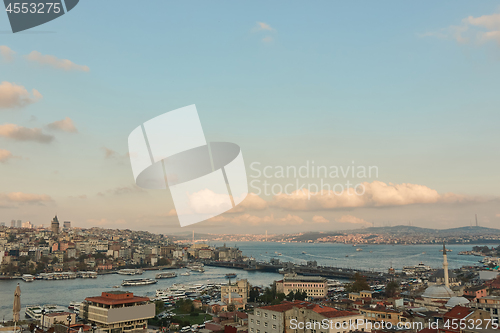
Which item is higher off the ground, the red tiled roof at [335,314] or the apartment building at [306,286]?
the red tiled roof at [335,314]

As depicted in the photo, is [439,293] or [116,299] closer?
[116,299]

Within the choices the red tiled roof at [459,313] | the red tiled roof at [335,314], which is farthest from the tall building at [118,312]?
the red tiled roof at [459,313]

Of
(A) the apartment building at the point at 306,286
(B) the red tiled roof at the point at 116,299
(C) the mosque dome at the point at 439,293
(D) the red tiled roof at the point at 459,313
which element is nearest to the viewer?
(D) the red tiled roof at the point at 459,313

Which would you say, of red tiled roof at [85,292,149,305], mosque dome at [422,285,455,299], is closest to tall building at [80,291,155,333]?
red tiled roof at [85,292,149,305]

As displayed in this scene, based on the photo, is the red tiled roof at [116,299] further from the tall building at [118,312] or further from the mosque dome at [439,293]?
the mosque dome at [439,293]

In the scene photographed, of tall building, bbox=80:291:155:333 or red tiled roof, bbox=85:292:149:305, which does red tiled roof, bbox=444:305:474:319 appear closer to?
tall building, bbox=80:291:155:333

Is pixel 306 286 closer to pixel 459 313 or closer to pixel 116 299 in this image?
pixel 116 299

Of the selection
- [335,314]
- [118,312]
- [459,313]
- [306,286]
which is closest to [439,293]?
[459,313]

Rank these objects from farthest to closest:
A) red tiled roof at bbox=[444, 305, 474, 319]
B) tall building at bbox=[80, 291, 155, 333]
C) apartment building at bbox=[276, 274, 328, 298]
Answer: apartment building at bbox=[276, 274, 328, 298] < tall building at bbox=[80, 291, 155, 333] < red tiled roof at bbox=[444, 305, 474, 319]

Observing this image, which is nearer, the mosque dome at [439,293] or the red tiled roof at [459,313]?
the red tiled roof at [459,313]
